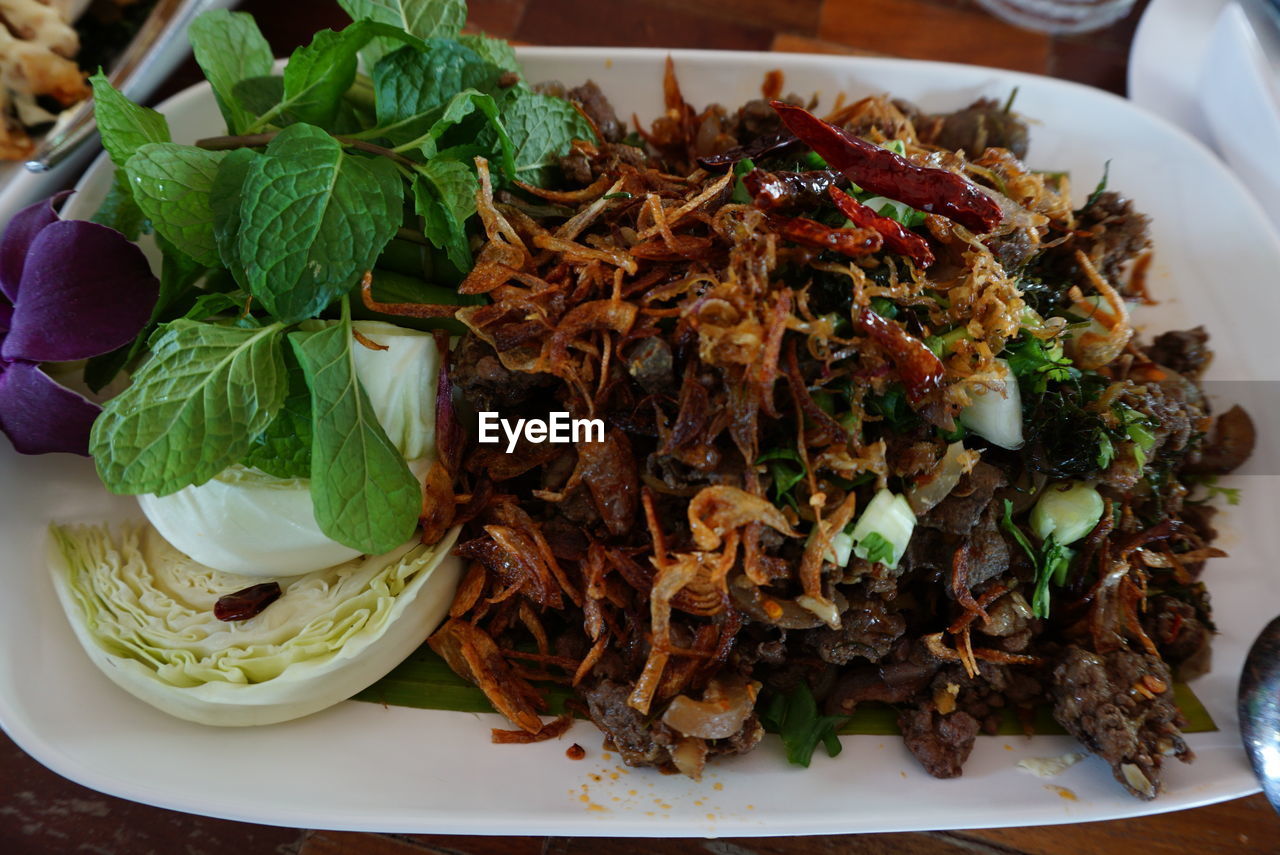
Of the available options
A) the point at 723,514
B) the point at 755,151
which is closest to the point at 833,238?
the point at 755,151

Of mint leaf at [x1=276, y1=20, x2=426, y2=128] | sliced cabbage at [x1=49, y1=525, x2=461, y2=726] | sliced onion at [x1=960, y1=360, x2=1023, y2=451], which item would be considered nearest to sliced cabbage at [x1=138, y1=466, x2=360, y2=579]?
sliced cabbage at [x1=49, y1=525, x2=461, y2=726]

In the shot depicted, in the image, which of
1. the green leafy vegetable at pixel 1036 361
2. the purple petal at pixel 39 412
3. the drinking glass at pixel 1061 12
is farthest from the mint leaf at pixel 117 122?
the drinking glass at pixel 1061 12

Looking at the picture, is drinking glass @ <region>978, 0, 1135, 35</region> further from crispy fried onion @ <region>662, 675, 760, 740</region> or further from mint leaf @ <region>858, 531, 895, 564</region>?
crispy fried onion @ <region>662, 675, 760, 740</region>

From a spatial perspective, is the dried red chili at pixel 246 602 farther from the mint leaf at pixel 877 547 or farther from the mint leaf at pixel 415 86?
the mint leaf at pixel 877 547

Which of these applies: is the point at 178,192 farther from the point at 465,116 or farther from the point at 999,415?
the point at 999,415

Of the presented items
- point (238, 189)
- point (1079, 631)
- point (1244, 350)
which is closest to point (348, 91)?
point (238, 189)

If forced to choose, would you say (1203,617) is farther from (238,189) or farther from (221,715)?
(238,189)
